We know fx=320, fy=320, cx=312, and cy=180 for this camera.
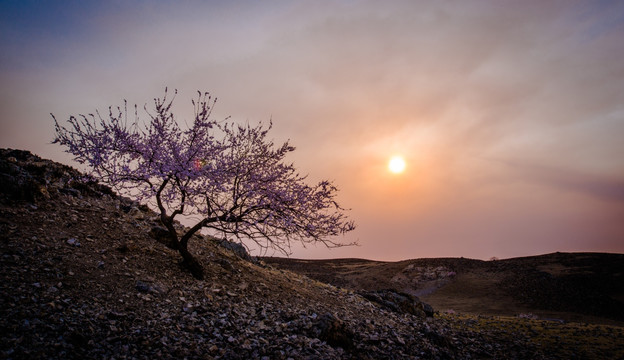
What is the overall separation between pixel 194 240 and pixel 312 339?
11.9m

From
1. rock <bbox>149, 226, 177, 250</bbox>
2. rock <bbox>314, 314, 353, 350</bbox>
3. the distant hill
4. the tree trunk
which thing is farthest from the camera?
the distant hill

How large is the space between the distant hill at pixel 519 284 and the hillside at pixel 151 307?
20633 mm

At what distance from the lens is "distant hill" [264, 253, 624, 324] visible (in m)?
37.2

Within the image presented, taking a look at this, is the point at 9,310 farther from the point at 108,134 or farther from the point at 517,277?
the point at 517,277

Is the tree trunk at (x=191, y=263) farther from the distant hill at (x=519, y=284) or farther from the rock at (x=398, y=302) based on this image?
the distant hill at (x=519, y=284)

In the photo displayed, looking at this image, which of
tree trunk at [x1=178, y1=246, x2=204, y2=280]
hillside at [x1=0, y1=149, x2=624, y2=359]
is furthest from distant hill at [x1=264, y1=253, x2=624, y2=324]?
tree trunk at [x1=178, y1=246, x2=204, y2=280]

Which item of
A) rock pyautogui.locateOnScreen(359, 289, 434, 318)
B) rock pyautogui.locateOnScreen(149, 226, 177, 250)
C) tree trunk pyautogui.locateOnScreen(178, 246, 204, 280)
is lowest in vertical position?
rock pyautogui.locateOnScreen(359, 289, 434, 318)

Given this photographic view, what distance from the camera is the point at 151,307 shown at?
35.0 ft

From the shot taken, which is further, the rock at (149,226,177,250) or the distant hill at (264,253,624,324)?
the distant hill at (264,253,624,324)

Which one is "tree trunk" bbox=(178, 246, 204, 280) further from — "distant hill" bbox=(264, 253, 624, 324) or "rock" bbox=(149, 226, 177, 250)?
"distant hill" bbox=(264, 253, 624, 324)

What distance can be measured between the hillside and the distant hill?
67.7 ft

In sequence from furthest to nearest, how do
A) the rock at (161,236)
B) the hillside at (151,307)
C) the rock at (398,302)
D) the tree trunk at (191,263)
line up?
the rock at (398,302)
the rock at (161,236)
the tree trunk at (191,263)
the hillside at (151,307)

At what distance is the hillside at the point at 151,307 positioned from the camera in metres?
8.59

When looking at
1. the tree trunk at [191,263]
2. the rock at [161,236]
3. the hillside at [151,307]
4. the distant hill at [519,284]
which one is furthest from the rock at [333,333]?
the distant hill at [519,284]
